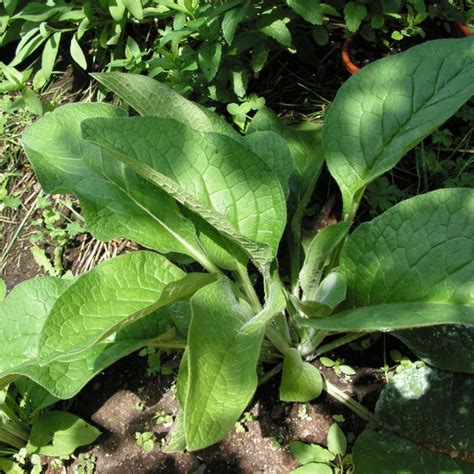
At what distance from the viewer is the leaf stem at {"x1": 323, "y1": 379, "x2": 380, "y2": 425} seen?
1715mm

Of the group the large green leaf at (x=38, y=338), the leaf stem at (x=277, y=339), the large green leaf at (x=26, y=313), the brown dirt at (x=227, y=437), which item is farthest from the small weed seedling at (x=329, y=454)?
the large green leaf at (x=26, y=313)

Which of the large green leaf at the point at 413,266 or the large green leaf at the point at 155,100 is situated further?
the large green leaf at the point at 155,100

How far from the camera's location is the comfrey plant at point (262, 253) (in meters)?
1.29

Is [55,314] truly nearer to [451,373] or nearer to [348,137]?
[348,137]

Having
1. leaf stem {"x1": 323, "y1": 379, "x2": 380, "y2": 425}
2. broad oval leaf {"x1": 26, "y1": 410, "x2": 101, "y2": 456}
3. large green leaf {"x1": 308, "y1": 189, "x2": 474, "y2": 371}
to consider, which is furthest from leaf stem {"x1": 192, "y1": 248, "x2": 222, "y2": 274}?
broad oval leaf {"x1": 26, "y1": 410, "x2": 101, "y2": 456}

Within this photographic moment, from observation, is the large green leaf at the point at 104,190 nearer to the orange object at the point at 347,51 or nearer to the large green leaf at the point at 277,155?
the large green leaf at the point at 277,155

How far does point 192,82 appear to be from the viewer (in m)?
2.22

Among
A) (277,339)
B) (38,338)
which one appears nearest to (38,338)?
(38,338)

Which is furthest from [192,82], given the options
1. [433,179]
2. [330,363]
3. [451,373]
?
[451,373]

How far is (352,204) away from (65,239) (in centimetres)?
123

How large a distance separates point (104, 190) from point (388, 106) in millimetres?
788

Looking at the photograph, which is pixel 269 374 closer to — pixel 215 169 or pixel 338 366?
pixel 338 366

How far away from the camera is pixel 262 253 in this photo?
1404 millimetres

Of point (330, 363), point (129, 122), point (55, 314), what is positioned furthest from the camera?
point (330, 363)
